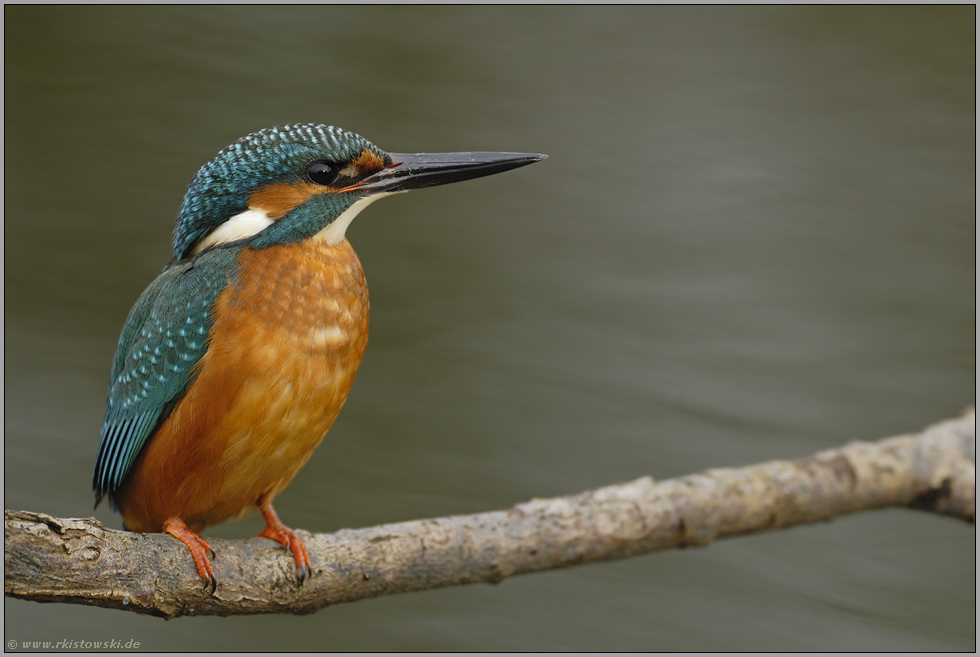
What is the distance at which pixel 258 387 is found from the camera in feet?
4.80

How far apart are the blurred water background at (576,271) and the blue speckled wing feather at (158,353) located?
1.34m

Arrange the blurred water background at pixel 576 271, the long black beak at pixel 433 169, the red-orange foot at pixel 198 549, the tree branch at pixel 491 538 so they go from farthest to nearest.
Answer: the blurred water background at pixel 576 271
the long black beak at pixel 433 169
the red-orange foot at pixel 198 549
the tree branch at pixel 491 538

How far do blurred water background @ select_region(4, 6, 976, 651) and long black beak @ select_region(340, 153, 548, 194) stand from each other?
1.42 m

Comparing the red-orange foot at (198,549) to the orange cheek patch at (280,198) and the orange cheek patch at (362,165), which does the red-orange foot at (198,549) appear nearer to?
the orange cheek patch at (280,198)

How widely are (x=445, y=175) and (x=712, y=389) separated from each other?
6.56ft

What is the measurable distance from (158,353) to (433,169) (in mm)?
672

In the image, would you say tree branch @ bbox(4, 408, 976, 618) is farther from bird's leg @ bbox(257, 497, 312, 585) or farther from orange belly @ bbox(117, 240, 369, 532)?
orange belly @ bbox(117, 240, 369, 532)

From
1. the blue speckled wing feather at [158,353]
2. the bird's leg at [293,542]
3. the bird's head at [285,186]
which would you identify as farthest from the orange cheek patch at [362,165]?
the bird's leg at [293,542]

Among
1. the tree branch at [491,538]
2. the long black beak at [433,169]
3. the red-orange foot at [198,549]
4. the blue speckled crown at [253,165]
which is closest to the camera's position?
the tree branch at [491,538]

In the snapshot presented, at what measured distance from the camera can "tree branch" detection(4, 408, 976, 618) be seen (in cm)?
120

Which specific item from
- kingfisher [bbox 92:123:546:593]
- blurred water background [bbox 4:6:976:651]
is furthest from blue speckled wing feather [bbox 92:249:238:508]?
blurred water background [bbox 4:6:976:651]

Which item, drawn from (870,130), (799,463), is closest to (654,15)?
(870,130)

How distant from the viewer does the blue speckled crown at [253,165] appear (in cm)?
155

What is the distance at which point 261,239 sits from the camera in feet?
5.18
